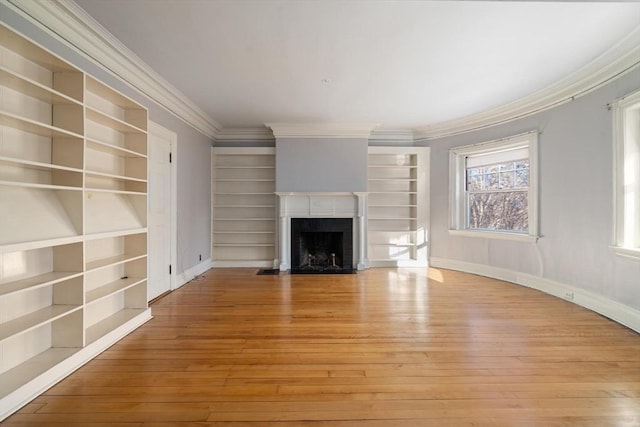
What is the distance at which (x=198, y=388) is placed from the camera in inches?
67.0

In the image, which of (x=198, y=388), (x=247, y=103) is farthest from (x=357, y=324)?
(x=247, y=103)

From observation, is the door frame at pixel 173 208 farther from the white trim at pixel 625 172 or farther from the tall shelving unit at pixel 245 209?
the white trim at pixel 625 172

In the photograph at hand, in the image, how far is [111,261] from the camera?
2424mm

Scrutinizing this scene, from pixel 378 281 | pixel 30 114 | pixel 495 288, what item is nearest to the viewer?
pixel 30 114

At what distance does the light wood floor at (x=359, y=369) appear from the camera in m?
1.50

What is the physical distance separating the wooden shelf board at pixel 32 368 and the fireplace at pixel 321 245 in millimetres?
3117

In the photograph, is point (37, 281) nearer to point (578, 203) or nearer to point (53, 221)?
point (53, 221)

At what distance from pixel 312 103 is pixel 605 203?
11.2 feet

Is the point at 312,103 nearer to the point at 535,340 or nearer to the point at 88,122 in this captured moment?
the point at 88,122

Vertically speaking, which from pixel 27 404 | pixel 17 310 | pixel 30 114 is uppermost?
pixel 30 114

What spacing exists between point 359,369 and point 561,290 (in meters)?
2.98

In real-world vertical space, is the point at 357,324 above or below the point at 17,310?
below

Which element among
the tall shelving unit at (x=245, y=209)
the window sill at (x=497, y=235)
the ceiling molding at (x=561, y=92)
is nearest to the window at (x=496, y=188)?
the window sill at (x=497, y=235)

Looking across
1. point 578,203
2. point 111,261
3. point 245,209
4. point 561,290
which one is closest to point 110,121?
point 111,261
